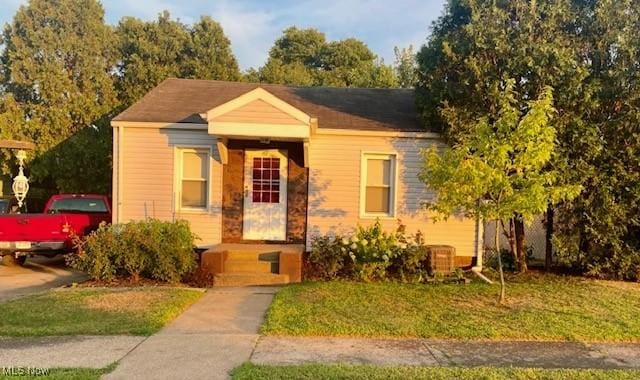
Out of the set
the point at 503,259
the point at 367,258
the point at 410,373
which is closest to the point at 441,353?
the point at 410,373

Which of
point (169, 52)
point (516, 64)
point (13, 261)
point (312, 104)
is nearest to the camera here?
point (516, 64)

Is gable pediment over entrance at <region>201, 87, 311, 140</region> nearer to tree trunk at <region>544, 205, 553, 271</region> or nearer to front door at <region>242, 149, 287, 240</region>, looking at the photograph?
front door at <region>242, 149, 287, 240</region>

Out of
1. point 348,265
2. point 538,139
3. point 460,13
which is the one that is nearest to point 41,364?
point 348,265

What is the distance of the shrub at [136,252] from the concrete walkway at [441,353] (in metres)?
4.26

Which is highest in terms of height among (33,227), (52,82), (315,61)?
(315,61)

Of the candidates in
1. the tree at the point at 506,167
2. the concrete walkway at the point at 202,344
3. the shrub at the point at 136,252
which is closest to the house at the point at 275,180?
the shrub at the point at 136,252

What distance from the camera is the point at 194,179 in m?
11.8

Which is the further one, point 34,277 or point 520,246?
point 520,246

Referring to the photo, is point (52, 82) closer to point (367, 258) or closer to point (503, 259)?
point (367, 258)

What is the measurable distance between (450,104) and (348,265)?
3.92 meters

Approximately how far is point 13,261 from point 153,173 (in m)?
4.35

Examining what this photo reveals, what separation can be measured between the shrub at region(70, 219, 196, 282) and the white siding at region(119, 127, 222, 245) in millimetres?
1719

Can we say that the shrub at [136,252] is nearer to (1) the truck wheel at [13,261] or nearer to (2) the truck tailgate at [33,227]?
(2) the truck tailgate at [33,227]

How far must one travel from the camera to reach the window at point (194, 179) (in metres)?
11.8
